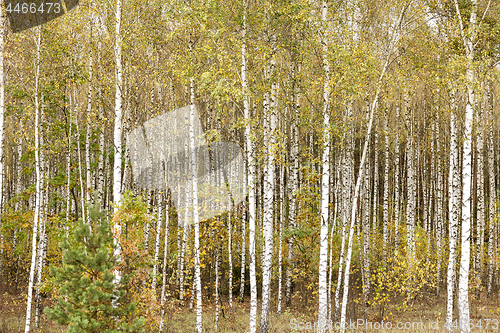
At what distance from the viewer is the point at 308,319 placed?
13.3 metres

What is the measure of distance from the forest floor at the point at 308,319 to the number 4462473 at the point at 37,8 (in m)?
9.01

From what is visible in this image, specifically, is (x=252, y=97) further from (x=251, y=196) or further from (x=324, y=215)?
(x=324, y=215)

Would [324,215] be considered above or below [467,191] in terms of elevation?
below

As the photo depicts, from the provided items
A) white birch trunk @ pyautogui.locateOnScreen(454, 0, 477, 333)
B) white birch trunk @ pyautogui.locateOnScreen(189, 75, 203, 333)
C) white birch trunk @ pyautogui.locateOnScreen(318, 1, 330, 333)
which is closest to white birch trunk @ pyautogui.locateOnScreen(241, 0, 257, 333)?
white birch trunk @ pyautogui.locateOnScreen(189, 75, 203, 333)

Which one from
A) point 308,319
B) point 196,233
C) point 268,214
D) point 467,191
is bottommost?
point 308,319

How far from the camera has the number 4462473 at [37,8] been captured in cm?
1177

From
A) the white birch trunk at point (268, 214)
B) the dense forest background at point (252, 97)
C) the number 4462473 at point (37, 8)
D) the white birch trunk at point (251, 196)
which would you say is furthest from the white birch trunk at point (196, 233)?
the number 4462473 at point (37, 8)

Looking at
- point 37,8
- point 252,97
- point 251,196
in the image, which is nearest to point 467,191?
point 251,196

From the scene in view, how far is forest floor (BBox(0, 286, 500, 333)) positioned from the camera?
465 inches

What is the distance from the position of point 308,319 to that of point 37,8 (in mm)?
13812

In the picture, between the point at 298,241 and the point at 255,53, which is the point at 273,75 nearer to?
the point at 255,53

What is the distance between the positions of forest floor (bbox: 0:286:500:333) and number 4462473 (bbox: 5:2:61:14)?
29.6 ft

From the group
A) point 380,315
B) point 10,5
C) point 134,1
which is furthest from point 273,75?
point 380,315

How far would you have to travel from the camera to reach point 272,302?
52.4 feet
